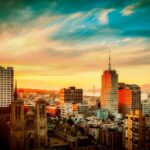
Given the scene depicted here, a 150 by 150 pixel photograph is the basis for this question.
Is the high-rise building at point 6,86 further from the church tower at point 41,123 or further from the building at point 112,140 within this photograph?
the building at point 112,140

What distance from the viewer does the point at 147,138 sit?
89.1 ft

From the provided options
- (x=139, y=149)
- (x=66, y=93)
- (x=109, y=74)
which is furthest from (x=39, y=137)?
(x=109, y=74)

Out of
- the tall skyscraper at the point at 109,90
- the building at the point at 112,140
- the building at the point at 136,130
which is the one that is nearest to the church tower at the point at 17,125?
the building at the point at 112,140

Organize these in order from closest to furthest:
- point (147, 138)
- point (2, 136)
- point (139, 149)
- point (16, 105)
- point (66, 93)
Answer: point (139, 149), point (147, 138), point (16, 105), point (2, 136), point (66, 93)

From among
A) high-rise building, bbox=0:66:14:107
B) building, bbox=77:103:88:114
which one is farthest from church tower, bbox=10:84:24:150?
building, bbox=77:103:88:114

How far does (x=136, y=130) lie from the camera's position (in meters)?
25.5

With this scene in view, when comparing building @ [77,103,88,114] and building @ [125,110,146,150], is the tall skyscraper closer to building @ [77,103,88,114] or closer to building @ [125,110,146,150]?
building @ [77,103,88,114]

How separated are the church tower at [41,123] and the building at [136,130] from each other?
805cm

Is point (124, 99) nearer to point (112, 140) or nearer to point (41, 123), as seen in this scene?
point (112, 140)

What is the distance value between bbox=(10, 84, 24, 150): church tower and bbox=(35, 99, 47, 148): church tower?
160cm

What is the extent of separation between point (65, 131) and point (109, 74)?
30.3 metres

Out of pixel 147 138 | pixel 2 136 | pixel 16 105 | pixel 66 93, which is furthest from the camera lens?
pixel 66 93

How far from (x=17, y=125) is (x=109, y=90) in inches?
1326

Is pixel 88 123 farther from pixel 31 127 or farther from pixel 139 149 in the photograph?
pixel 139 149
